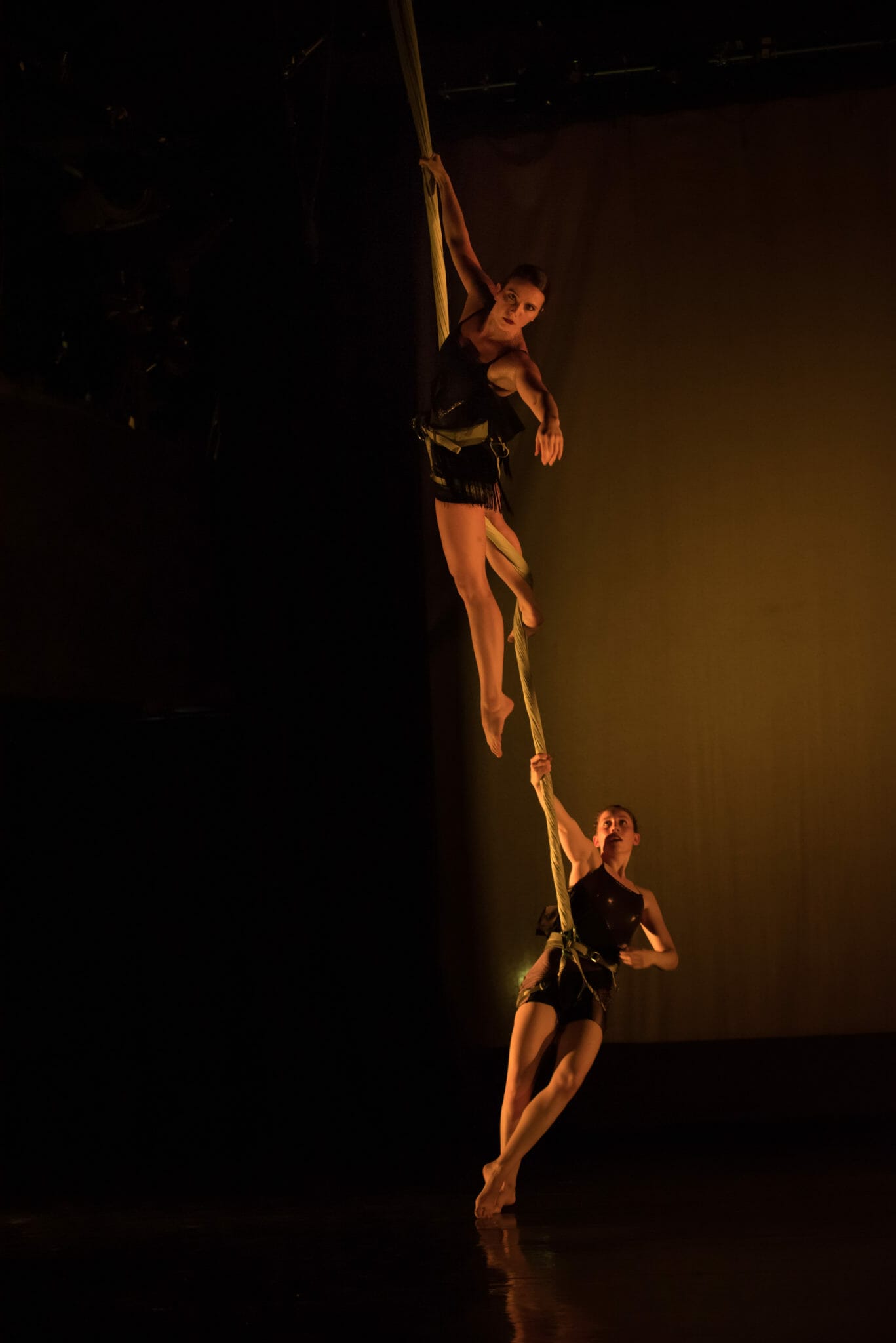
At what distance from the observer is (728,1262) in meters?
3.41

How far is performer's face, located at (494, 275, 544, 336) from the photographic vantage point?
139 inches

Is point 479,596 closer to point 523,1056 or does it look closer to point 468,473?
point 468,473

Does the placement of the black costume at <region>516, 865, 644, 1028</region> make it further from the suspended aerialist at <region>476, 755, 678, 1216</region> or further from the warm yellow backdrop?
the warm yellow backdrop

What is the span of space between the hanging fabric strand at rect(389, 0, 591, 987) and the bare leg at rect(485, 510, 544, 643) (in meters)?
0.02

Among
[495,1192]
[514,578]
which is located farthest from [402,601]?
[495,1192]

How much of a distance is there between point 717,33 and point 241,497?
264 centimetres

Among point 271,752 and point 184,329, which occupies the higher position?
point 184,329

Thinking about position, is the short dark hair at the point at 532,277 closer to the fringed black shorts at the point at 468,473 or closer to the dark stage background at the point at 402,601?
the fringed black shorts at the point at 468,473

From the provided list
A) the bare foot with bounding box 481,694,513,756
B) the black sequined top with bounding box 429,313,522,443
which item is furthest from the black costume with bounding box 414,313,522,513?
the bare foot with bounding box 481,694,513,756

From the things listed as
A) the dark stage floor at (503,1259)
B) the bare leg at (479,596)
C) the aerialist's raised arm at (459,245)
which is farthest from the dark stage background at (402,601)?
the aerialist's raised arm at (459,245)

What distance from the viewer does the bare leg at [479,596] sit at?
3768 mm

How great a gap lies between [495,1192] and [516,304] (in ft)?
8.17

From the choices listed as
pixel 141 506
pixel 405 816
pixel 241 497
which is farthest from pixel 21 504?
pixel 405 816

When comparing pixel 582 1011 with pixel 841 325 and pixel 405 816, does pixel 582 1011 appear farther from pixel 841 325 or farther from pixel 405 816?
pixel 841 325
